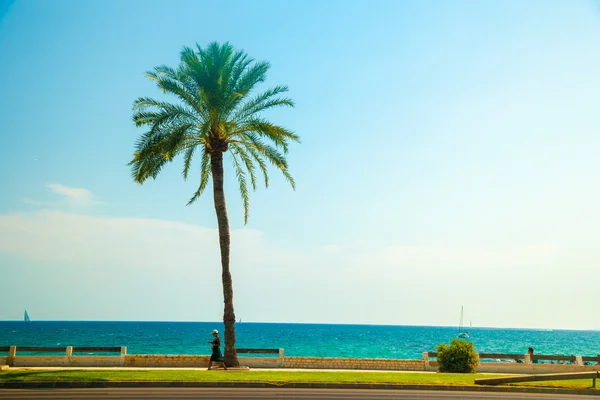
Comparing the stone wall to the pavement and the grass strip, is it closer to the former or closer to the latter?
the grass strip

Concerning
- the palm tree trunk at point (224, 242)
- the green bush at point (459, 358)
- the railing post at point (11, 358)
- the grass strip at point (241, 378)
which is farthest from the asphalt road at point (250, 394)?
the railing post at point (11, 358)

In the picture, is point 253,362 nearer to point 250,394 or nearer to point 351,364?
point 351,364

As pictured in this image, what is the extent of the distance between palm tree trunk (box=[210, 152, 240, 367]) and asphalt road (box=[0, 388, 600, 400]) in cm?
897

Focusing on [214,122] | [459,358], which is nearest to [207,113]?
[214,122]

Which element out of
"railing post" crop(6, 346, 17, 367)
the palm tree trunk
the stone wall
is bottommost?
"railing post" crop(6, 346, 17, 367)

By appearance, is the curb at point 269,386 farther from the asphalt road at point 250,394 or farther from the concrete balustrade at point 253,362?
the concrete balustrade at point 253,362

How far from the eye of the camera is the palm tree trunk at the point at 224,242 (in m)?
28.4

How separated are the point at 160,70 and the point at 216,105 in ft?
11.9

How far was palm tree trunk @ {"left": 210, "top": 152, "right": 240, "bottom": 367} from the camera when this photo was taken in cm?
2841

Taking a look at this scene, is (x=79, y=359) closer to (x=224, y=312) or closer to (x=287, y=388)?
(x=224, y=312)

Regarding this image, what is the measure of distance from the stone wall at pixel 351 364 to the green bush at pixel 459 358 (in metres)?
1.73

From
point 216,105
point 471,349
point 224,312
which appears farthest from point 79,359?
point 471,349

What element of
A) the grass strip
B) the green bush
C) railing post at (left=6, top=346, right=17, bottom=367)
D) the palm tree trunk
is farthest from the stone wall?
railing post at (left=6, top=346, right=17, bottom=367)

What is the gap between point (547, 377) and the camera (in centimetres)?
2092
